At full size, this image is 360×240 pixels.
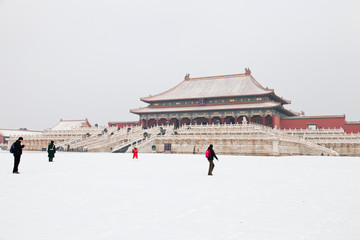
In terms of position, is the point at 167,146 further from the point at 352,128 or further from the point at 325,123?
the point at 352,128

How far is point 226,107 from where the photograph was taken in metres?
52.7

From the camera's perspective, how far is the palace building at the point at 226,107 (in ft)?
163

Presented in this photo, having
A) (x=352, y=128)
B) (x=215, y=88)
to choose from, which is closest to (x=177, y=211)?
(x=352, y=128)

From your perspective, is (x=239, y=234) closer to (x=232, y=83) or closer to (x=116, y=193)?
(x=116, y=193)

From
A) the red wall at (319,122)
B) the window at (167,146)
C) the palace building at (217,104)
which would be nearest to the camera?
the window at (167,146)

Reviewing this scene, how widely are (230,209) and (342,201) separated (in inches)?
116

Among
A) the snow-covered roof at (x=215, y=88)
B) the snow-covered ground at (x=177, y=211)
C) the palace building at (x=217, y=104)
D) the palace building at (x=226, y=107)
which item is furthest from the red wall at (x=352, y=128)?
the snow-covered ground at (x=177, y=211)

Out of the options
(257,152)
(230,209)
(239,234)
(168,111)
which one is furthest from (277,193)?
(168,111)

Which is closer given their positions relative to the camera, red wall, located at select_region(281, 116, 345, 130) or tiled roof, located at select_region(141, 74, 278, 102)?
red wall, located at select_region(281, 116, 345, 130)

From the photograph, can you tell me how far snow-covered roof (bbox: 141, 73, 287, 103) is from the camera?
180ft

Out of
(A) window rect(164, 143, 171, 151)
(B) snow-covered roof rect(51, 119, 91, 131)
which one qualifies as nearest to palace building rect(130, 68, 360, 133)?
(A) window rect(164, 143, 171, 151)

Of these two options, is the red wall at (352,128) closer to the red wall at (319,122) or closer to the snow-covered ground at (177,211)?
the red wall at (319,122)

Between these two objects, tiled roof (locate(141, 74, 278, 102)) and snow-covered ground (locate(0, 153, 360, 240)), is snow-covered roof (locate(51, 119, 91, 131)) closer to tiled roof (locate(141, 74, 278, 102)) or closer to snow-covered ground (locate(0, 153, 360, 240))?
tiled roof (locate(141, 74, 278, 102))

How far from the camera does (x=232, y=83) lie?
192 ft
